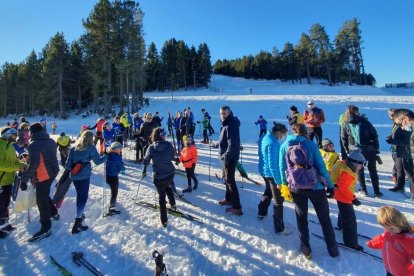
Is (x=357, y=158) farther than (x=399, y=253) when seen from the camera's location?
Yes

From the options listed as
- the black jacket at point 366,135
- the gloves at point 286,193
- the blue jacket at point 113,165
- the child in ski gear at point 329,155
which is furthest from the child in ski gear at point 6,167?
the black jacket at point 366,135

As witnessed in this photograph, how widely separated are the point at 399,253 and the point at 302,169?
160 centimetres

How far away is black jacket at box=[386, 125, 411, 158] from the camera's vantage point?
7056mm

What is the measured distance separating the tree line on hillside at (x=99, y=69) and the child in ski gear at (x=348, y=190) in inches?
1248

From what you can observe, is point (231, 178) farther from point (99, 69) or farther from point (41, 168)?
point (99, 69)

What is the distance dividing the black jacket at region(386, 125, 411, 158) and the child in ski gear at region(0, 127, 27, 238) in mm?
8430

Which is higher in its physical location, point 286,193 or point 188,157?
point 188,157

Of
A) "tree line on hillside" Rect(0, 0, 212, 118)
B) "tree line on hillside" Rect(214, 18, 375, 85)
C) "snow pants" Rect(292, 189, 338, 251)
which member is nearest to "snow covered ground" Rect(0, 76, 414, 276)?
"snow pants" Rect(292, 189, 338, 251)

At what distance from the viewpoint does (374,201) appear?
6.98m

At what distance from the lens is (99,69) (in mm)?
37375

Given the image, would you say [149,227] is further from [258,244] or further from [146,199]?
[258,244]

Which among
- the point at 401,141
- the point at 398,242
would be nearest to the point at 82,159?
the point at 398,242

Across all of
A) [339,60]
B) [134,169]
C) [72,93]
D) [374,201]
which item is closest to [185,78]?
[72,93]

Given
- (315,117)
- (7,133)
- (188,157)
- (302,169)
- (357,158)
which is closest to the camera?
(302,169)
